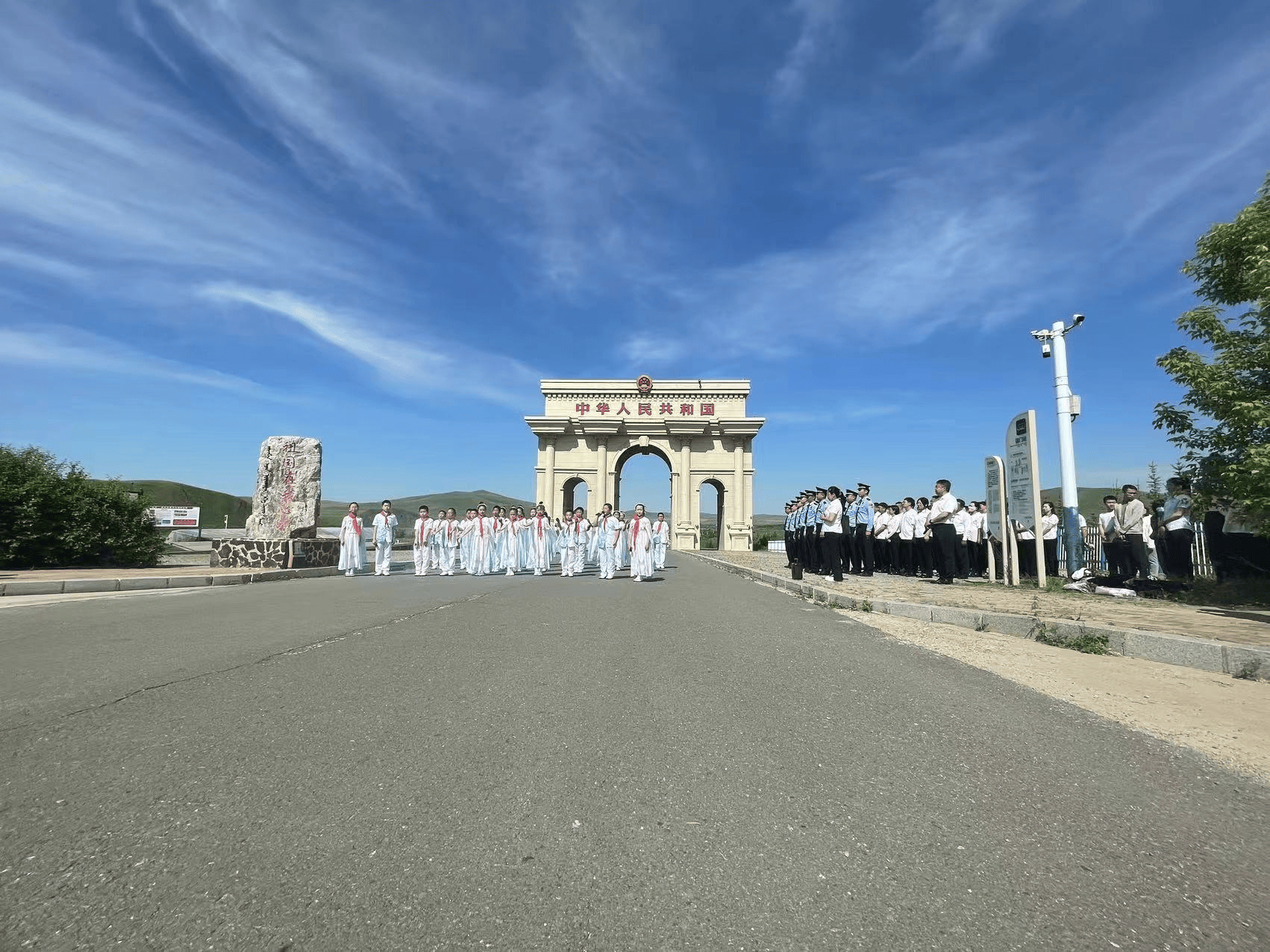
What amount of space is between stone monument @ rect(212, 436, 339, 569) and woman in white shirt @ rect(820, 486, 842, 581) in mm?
12953

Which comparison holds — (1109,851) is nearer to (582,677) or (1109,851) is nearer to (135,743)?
(582,677)

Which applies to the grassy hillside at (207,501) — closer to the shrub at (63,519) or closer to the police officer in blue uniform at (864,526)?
the shrub at (63,519)

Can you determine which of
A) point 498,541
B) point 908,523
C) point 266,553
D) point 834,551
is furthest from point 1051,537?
point 266,553

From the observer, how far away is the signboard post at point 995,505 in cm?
1333

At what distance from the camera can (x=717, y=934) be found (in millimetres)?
1948

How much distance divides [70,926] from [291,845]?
611 millimetres

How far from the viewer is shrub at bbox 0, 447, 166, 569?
14484mm

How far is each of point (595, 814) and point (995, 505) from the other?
1334 centimetres

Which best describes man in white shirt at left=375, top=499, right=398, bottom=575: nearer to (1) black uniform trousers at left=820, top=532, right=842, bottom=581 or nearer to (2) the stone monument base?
(2) the stone monument base

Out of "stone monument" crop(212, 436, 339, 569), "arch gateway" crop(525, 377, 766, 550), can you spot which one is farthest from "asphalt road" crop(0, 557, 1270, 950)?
"arch gateway" crop(525, 377, 766, 550)

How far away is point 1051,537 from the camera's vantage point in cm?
1573

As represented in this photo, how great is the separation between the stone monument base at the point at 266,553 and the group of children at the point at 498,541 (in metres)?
0.80

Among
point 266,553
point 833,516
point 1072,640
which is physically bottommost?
point 1072,640

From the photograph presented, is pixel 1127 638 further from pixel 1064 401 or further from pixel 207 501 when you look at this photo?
pixel 207 501
